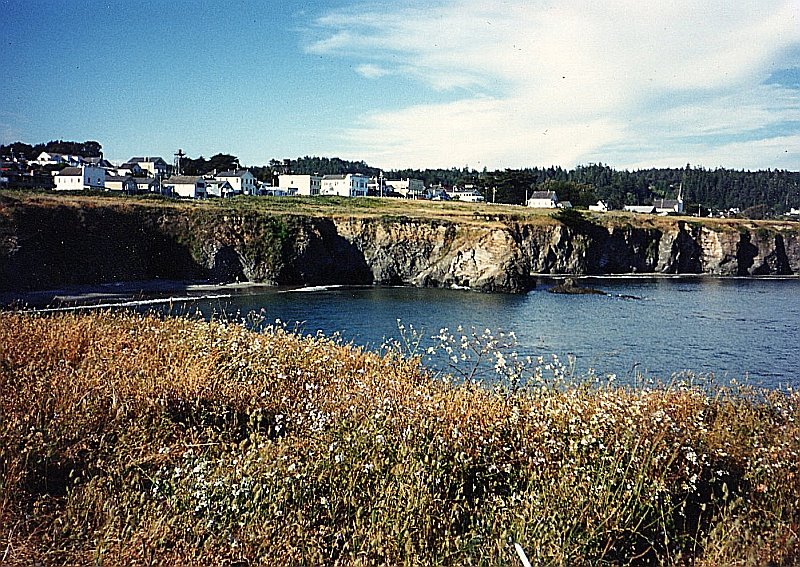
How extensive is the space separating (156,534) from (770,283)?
81.8 m

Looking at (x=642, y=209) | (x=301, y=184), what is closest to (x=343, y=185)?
(x=301, y=184)

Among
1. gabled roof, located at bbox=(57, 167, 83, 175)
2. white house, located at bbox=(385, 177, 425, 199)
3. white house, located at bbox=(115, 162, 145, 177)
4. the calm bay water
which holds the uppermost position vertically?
white house, located at bbox=(115, 162, 145, 177)

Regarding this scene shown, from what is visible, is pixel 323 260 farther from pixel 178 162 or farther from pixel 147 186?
pixel 178 162

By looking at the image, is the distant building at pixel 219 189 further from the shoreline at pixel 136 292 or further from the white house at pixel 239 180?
the shoreline at pixel 136 292

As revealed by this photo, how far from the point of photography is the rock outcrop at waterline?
154ft

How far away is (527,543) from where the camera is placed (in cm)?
466

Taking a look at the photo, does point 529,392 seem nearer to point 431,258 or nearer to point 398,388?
point 398,388

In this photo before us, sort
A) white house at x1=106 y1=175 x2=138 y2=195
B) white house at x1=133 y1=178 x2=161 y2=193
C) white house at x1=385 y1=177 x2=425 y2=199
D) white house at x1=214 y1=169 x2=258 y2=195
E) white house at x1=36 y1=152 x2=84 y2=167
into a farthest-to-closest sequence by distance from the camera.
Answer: white house at x1=385 y1=177 x2=425 y2=199
white house at x1=214 y1=169 x2=258 y2=195
white house at x1=133 y1=178 x2=161 y2=193
white house at x1=36 y1=152 x2=84 y2=167
white house at x1=106 y1=175 x2=138 y2=195

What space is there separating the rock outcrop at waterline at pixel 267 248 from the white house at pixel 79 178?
27274mm

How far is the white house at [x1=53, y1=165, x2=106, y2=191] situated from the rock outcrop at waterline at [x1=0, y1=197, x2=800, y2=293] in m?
27.3

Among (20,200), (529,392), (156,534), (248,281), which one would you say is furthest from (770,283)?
(156,534)

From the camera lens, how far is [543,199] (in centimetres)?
11969

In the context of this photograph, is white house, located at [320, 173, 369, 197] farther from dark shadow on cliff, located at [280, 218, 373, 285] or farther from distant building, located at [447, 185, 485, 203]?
dark shadow on cliff, located at [280, 218, 373, 285]

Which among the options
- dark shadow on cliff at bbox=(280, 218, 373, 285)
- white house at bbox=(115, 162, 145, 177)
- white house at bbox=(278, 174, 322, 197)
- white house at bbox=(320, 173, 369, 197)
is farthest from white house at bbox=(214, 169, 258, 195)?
dark shadow on cliff at bbox=(280, 218, 373, 285)
